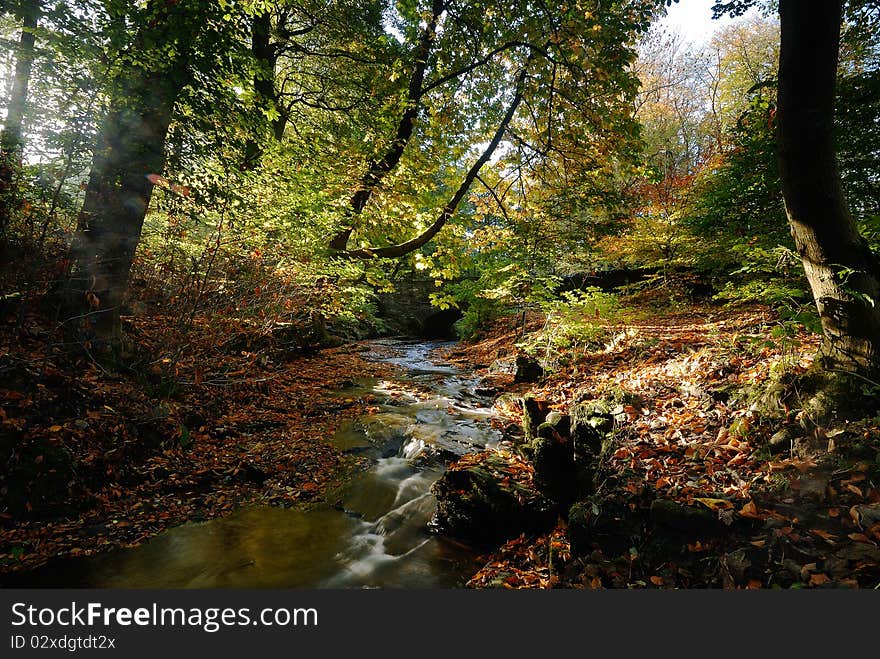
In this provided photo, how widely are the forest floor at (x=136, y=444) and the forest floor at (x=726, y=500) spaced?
315 centimetres

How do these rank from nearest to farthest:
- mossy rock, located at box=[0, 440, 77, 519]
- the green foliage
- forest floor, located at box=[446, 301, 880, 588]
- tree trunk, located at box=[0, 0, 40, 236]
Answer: forest floor, located at box=[446, 301, 880, 588] → mossy rock, located at box=[0, 440, 77, 519] → tree trunk, located at box=[0, 0, 40, 236] → the green foliage

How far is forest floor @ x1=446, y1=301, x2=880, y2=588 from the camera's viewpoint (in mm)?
2197

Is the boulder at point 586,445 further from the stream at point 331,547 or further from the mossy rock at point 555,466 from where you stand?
the stream at point 331,547

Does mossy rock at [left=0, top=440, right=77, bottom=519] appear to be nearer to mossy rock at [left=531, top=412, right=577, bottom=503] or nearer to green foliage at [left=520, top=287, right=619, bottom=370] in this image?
mossy rock at [left=531, top=412, right=577, bottom=503]

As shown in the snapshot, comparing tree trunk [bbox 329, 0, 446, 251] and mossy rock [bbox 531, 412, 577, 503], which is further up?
tree trunk [bbox 329, 0, 446, 251]

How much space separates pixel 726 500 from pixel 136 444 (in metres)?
6.01

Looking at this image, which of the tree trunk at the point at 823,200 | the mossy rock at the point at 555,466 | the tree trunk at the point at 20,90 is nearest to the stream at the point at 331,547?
the mossy rock at the point at 555,466

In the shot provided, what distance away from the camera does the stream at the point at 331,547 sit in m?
3.08

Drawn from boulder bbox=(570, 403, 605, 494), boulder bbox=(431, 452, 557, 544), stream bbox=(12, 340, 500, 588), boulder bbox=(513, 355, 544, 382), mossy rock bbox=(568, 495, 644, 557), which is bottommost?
stream bbox=(12, 340, 500, 588)

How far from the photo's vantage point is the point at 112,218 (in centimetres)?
492

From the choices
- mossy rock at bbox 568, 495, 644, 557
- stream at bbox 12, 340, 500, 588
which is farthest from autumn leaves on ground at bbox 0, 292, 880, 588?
stream at bbox 12, 340, 500, 588

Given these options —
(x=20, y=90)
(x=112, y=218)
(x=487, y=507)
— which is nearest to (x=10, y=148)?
(x=112, y=218)

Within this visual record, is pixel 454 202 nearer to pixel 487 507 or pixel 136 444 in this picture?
pixel 487 507

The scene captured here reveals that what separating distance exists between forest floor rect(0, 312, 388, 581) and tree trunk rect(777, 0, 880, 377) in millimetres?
5437
